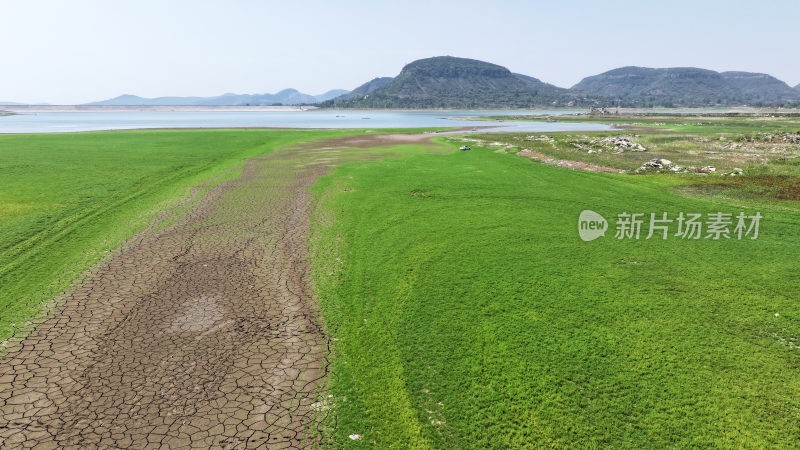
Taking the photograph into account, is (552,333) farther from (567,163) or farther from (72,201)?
(567,163)

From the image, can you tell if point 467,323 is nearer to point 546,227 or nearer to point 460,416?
point 460,416

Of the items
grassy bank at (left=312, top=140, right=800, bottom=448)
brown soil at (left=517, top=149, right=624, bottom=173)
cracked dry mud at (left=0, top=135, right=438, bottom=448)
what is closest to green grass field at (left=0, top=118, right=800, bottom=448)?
grassy bank at (left=312, top=140, right=800, bottom=448)

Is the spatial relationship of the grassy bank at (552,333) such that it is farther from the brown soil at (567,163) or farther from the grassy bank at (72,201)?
the brown soil at (567,163)

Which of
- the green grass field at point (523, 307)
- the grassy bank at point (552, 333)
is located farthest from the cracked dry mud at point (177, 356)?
the grassy bank at point (552, 333)

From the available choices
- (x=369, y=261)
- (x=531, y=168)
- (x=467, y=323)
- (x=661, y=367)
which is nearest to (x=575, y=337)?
(x=661, y=367)

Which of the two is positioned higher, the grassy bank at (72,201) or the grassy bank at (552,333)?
the grassy bank at (72,201)

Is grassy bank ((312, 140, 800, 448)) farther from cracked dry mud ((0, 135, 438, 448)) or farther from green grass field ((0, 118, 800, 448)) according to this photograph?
cracked dry mud ((0, 135, 438, 448))
